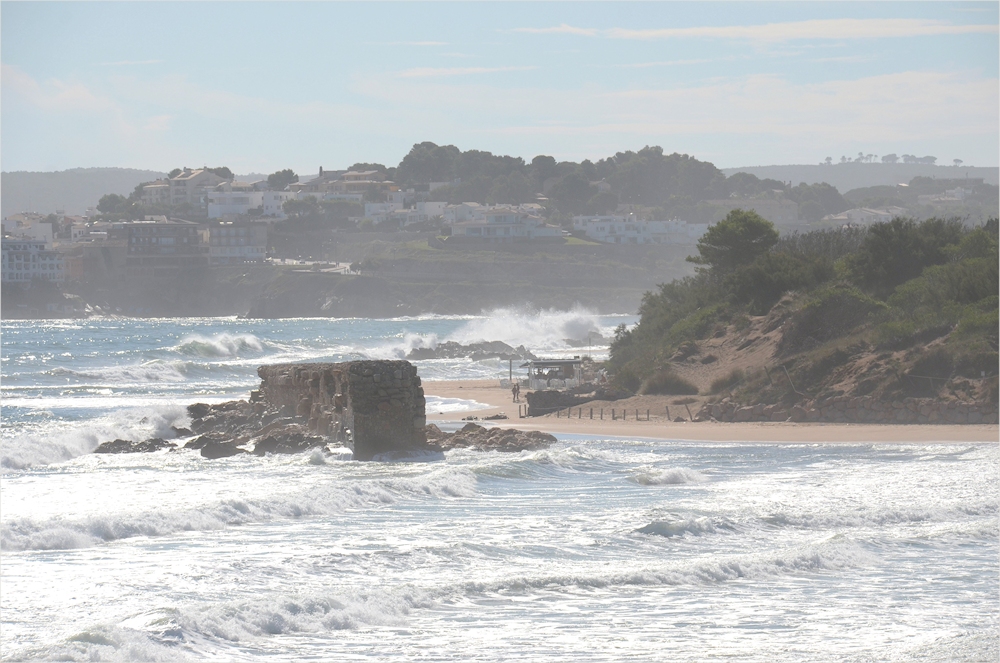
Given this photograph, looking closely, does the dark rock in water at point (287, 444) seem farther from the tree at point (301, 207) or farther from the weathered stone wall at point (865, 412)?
the tree at point (301, 207)

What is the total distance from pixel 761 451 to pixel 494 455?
4334 millimetres

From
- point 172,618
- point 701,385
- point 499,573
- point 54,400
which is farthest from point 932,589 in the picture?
point 54,400

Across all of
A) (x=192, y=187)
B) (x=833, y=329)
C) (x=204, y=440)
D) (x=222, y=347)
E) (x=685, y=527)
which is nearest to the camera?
(x=685, y=527)

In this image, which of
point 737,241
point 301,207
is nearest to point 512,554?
point 737,241

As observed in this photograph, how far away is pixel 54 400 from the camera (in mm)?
35219

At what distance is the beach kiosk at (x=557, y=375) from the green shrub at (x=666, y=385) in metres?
4.46

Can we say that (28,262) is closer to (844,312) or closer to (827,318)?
(827,318)

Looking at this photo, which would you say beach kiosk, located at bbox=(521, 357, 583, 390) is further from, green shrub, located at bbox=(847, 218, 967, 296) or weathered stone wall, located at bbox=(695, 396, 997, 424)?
weathered stone wall, located at bbox=(695, 396, 997, 424)

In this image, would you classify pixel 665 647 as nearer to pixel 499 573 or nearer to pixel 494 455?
pixel 499 573

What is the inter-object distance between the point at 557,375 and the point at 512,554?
891 inches

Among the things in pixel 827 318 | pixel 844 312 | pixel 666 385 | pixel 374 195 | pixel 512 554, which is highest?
pixel 374 195

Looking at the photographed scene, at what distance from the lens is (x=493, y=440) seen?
20266 mm

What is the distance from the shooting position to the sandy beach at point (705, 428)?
20.8 m

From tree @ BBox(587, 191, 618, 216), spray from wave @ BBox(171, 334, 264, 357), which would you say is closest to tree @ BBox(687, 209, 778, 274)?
spray from wave @ BBox(171, 334, 264, 357)
